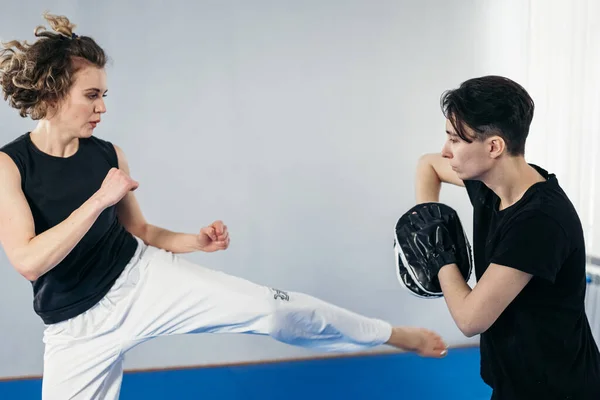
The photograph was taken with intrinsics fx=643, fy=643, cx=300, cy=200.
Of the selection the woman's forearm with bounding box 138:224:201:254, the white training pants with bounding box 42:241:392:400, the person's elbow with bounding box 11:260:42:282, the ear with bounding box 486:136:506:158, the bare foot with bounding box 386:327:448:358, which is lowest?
the bare foot with bounding box 386:327:448:358

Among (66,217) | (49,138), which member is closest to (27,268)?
(66,217)

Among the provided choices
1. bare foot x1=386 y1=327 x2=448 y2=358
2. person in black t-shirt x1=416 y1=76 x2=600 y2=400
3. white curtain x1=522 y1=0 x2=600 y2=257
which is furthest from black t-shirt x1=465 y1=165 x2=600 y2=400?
white curtain x1=522 y1=0 x2=600 y2=257

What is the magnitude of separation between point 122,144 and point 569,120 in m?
1.96

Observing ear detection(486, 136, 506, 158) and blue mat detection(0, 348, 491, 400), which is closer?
ear detection(486, 136, 506, 158)

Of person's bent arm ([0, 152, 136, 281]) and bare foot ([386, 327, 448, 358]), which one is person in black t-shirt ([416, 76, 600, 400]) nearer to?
bare foot ([386, 327, 448, 358])

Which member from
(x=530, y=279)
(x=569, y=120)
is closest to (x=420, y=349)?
(x=530, y=279)

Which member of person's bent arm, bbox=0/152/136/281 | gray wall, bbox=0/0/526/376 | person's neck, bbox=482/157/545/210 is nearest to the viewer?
person's neck, bbox=482/157/545/210

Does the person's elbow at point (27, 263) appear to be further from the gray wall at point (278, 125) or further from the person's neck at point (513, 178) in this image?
the gray wall at point (278, 125)

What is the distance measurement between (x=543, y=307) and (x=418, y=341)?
761 mm

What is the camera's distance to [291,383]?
9.24 feet

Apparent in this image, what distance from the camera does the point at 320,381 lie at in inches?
111

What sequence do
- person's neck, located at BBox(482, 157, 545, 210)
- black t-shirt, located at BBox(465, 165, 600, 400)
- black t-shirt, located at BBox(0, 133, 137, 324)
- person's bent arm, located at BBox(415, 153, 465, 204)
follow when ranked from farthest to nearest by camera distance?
person's bent arm, located at BBox(415, 153, 465, 204) < black t-shirt, located at BBox(0, 133, 137, 324) < person's neck, located at BBox(482, 157, 545, 210) < black t-shirt, located at BBox(465, 165, 600, 400)

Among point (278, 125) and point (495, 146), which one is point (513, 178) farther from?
point (278, 125)

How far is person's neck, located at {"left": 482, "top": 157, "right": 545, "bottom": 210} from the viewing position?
4.73 ft
